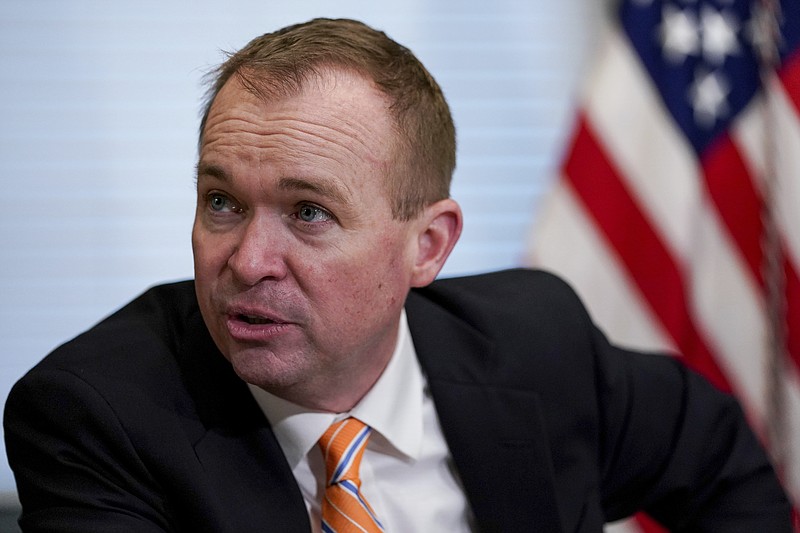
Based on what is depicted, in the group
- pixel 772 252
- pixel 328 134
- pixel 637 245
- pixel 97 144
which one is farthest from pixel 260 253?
pixel 97 144

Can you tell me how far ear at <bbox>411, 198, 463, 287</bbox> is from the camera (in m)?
1.64

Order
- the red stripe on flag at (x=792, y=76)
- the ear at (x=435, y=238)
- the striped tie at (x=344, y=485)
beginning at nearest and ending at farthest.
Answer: the striped tie at (x=344, y=485) → the ear at (x=435, y=238) → the red stripe on flag at (x=792, y=76)

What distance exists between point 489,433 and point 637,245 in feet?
3.84

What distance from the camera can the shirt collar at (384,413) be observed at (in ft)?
5.15

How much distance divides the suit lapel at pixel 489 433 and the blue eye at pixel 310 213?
1.46 ft

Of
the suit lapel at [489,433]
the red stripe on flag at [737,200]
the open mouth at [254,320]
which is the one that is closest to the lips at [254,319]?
the open mouth at [254,320]

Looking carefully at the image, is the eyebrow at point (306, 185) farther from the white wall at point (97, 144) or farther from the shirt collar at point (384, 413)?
the white wall at point (97, 144)

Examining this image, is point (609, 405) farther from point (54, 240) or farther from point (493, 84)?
point (54, 240)

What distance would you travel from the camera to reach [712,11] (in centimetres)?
272

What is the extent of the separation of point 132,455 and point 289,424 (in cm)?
26

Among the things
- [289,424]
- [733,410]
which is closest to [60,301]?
[289,424]

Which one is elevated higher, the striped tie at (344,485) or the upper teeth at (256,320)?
the upper teeth at (256,320)

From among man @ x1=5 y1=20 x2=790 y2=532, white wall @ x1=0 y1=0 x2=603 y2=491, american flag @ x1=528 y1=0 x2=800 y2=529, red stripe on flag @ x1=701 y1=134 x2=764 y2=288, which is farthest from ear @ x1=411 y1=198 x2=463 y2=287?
white wall @ x1=0 y1=0 x2=603 y2=491

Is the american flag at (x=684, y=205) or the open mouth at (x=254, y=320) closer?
the open mouth at (x=254, y=320)
